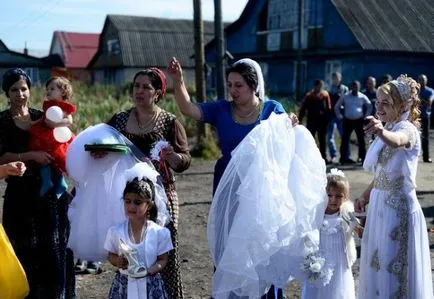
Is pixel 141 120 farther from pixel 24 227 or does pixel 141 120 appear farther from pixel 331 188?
pixel 331 188

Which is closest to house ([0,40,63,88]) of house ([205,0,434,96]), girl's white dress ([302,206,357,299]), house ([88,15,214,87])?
girl's white dress ([302,206,357,299])

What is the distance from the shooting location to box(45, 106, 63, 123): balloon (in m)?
4.19

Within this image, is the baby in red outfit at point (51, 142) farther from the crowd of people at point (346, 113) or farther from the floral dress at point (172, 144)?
the crowd of people at point (346, 113)

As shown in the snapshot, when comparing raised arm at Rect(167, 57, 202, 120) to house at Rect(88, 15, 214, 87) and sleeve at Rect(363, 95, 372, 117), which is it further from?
house at Rect(88, 15, 214, 87)

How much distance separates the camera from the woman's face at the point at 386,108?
4.00 m

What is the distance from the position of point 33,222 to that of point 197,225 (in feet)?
12.0

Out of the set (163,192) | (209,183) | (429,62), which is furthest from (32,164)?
(429,62)

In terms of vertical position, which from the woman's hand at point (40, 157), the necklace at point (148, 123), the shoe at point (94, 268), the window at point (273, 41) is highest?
the window at point (273, 41)

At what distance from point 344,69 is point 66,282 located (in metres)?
22.5

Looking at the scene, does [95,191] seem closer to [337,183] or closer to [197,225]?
[337,183]

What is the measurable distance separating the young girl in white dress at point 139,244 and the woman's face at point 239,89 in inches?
31.0

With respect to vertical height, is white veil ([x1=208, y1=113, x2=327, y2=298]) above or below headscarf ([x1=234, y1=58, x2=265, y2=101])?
below

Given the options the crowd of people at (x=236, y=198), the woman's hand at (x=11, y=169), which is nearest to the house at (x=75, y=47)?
the crowd of people at (x=236, y=198)

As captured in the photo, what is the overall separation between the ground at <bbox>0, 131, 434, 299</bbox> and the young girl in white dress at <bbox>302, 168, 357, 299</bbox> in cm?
89
